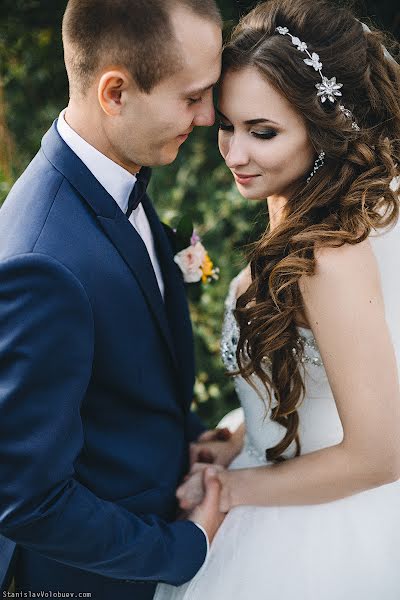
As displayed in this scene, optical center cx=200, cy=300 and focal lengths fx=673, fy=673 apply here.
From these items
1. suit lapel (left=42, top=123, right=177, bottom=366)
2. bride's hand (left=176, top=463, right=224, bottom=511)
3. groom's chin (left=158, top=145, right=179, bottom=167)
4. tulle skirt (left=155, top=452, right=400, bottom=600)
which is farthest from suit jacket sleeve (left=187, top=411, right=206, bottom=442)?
groom's chin (left=158, top=145, right=179, bottom=167)

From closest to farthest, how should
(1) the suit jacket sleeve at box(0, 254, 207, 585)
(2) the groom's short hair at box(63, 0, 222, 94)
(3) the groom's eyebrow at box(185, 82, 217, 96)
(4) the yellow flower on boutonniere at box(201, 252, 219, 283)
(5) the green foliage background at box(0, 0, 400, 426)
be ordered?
(1) the suit jacket sleeve at box(0, 254, 207, 585)
(2) the groom's short hair at box(63, 0, 222, 94)
(3) the groom's eyebrow at box(185, 82, 217, 96)
(4) the yellow flower on boutonniere at box(201, 252, 219, 283)
(5) the green foliage background at box(0, 0, 400, 426)

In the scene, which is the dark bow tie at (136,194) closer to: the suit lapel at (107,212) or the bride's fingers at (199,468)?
the suit lapel at (107,212)

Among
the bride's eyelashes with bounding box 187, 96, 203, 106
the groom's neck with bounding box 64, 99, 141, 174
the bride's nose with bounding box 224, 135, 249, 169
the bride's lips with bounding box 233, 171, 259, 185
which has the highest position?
the bride's eyelashes with bounding box 187, 96, 203, 106

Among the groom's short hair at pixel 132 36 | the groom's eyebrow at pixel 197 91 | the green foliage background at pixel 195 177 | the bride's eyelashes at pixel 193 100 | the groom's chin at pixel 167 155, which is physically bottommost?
the green foliage background at pixel 195 177

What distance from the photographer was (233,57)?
2180 mm

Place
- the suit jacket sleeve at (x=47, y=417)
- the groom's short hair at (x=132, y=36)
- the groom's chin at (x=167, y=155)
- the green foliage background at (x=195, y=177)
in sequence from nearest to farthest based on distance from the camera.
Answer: the suit jacket sleeve at (x=47, y=417)
the groom's short hair at (x=132, y=36)
the groom's chin at (x=167, y=155)
the green foliage background at (x=195, y=177)

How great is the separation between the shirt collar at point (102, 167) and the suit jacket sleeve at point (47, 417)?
45 centimetres

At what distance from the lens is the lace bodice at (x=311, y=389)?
7.35 feet

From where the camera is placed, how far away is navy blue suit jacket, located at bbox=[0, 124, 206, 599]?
1.67 m

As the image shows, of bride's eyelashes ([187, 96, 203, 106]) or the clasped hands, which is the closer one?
bride's eyelashes ([187, 96, 203, 106])

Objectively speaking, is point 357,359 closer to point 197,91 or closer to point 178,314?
point 178,314

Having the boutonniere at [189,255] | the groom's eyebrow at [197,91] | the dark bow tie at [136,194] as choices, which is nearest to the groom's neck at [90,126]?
the dark bow tie at [136,194]

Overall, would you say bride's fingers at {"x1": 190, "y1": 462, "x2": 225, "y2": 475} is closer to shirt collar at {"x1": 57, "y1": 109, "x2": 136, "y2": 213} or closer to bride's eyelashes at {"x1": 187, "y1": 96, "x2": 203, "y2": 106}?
shirt collar at {"x1": 57, "y1": 109, "x2": 136, "y2": 213}

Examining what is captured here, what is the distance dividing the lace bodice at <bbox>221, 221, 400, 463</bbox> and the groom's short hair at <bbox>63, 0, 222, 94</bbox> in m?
0.89
